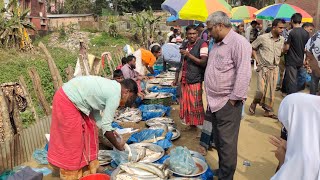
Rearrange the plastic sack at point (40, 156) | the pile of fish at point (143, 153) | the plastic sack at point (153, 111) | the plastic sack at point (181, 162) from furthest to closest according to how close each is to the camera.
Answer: the plastic sack at point (153, 111) < the plastic sack at point (40, 156) < the pile of fish at point (143, 153) < the plastic sack at point (181, 162)

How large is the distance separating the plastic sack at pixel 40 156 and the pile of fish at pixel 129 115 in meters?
1.67

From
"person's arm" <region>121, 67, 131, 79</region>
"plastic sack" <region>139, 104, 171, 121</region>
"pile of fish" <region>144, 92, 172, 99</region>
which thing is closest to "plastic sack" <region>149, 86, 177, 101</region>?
"pile of fish" <region>144, 92, 172, 99</region>

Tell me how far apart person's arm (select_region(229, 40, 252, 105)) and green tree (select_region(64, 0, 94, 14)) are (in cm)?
4186

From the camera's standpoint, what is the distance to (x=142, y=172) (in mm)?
3381

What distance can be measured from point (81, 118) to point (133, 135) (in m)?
1.58

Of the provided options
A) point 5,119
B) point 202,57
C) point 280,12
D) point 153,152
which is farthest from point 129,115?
point 280,12

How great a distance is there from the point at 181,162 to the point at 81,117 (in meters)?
1.29

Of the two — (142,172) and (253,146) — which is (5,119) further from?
(253,146)

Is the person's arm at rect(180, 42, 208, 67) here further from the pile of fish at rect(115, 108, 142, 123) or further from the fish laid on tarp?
the pile of fish at rect(115, 108, 142, 123)

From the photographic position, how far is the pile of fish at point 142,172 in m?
3.29

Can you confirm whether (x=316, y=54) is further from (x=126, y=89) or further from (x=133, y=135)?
(x=133, y=135)

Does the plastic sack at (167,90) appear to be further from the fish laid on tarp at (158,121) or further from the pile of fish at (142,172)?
the pile of fish at (142,172)

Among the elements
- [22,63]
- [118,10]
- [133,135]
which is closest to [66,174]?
[133,135]

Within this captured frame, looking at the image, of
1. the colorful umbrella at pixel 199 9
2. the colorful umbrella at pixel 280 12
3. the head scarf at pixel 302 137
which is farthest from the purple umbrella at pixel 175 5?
the head scarf at pixel 302 137
